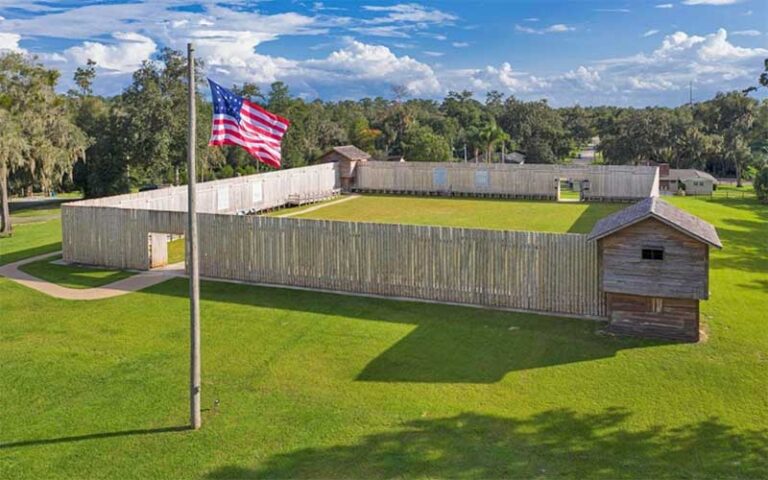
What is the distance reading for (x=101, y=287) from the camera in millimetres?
17375

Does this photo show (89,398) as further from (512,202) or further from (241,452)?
(512,202)

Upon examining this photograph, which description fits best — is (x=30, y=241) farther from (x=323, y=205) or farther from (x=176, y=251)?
(x=323, y=205)

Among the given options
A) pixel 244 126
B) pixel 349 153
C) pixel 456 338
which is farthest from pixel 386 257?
pixel 349 153

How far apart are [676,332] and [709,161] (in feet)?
218

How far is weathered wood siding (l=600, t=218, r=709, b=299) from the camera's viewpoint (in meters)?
12.2

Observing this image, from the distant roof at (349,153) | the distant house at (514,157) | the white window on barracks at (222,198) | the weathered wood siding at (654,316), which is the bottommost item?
the weathered wood siding at (654,316)

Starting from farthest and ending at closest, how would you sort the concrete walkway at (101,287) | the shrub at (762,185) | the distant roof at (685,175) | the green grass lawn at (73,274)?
1. the distant roof at (685,175)
2. the shrub at (762,185)
3. the green grass lawn at (73,274)
4. the concrete walkway at (101,287)

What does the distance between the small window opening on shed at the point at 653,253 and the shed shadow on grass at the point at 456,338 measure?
162cm

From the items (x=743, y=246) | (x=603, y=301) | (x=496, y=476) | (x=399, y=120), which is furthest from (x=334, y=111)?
(x=496, y=476)

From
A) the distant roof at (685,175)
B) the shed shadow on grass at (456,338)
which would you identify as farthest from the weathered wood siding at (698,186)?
the shed shadow on grass at (456,338)

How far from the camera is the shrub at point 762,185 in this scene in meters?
36.9

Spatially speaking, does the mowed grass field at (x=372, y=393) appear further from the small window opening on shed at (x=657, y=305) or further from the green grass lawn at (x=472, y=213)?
the green grass lawn at (x=472, y=213)

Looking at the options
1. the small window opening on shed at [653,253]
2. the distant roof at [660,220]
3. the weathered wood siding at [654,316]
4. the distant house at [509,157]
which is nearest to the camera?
the distant roof at [660,220]

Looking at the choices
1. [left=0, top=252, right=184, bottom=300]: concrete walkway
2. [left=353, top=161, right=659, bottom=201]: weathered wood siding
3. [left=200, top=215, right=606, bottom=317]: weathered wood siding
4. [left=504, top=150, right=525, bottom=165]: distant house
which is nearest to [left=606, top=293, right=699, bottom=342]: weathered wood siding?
[left=200, top=215, right=606, bottom=317]: weathered wood siding
